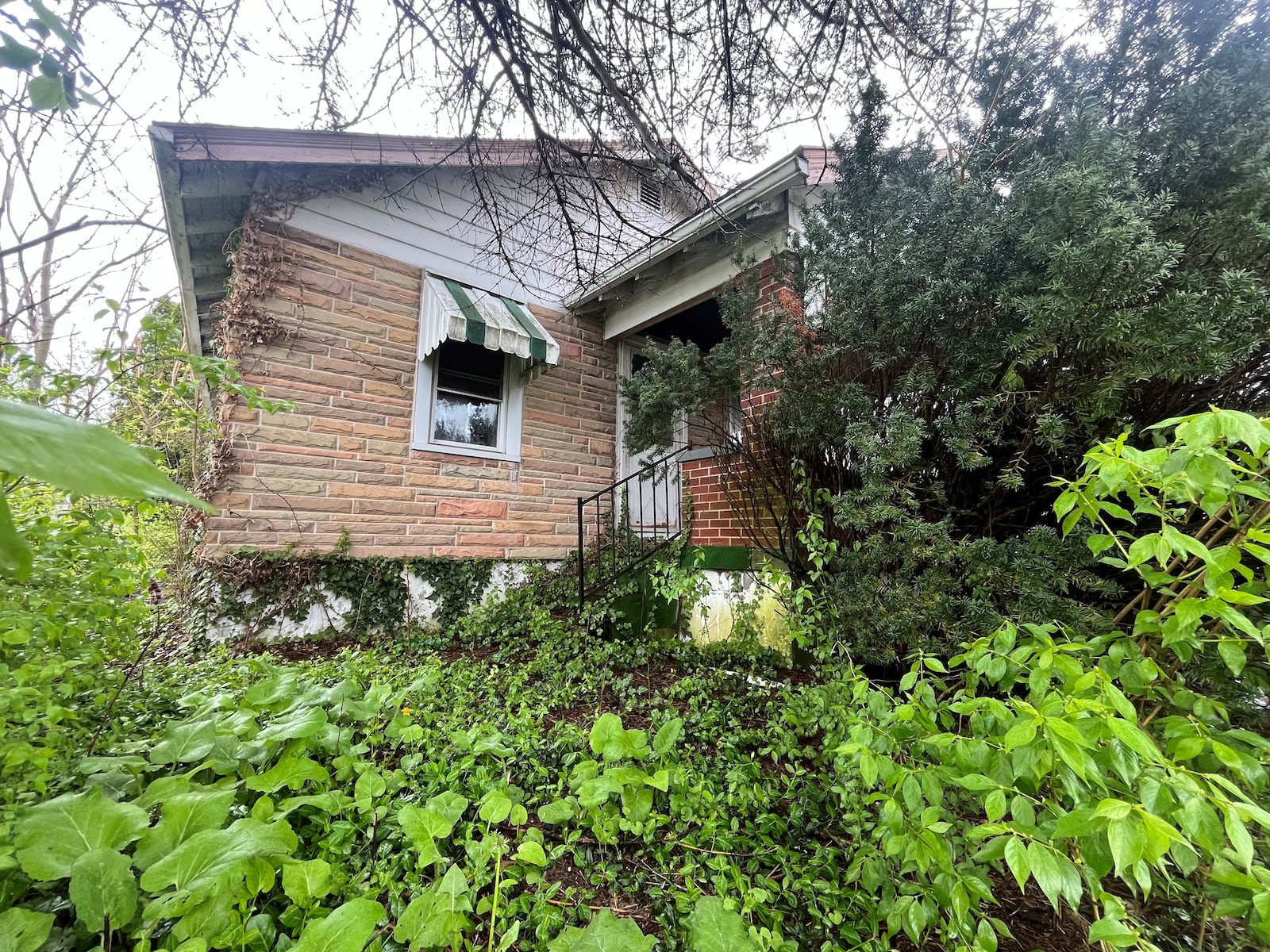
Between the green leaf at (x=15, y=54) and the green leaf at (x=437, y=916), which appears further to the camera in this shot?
the green leaf at (x=437, y=916)

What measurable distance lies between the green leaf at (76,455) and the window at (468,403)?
4.61 meters

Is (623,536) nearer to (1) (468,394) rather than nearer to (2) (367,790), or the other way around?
(1) (468,394)

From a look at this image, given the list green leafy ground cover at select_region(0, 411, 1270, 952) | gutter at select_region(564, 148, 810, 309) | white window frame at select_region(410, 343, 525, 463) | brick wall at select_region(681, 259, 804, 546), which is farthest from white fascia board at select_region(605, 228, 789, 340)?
green leafy ground cover at select_region(0, 411, 1270, 952)

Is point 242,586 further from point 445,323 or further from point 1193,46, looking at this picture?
point 1193,46

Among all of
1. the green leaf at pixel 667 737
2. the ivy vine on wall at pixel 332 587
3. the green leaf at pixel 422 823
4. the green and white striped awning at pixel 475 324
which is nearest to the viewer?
the green leaf at pixel 422 823

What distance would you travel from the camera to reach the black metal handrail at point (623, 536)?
4344 mm

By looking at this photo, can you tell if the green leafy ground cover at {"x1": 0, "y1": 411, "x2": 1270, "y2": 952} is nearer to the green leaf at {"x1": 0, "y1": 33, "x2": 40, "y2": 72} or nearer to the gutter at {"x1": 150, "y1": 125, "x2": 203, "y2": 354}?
the green leaf at {"x1": 0, "y1": 33, "x2": 40, "y2": 72}

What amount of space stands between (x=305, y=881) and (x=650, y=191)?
3870 mm

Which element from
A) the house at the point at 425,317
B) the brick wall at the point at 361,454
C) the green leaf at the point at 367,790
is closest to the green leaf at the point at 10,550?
the green leaf at the point at 367,790

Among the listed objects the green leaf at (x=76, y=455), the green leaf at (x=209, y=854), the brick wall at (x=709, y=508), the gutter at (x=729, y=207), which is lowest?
the green leaf at (x=209, y=854)

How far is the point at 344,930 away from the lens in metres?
0.83

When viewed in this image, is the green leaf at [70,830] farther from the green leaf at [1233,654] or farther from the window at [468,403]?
the window at [468,403]

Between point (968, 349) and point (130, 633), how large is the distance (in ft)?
11.7

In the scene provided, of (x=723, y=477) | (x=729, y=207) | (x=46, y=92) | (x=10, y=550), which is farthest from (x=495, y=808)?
(x=729, y=207)
